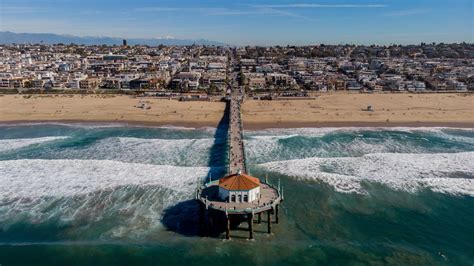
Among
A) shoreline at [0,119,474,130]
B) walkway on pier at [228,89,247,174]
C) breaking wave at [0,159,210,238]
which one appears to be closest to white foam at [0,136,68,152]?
breaking wave at [0,159,210,238]

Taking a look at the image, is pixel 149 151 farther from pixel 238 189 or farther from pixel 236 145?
pixel 238 189

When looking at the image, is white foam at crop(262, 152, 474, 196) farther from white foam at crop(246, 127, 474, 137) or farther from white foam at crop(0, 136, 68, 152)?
white foam at crop(0, 136, 68, 152)

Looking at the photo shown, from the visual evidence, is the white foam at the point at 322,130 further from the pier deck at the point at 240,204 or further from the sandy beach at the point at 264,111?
the pier deck at the point at 240,204

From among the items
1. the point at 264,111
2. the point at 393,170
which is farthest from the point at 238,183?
the point at 264,111

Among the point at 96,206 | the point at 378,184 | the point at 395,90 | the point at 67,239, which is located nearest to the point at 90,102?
the point at 96,206

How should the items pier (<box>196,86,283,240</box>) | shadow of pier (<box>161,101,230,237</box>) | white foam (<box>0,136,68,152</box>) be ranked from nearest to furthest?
1. pier (<box>196,86,283,240</box>)
2. shadow of pier (<box>161,101,230,237</box>)
3. white foam (<box>0,136,68,152</box>)

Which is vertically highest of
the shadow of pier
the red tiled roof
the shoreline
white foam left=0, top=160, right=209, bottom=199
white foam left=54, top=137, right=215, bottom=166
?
the red tiled roof
